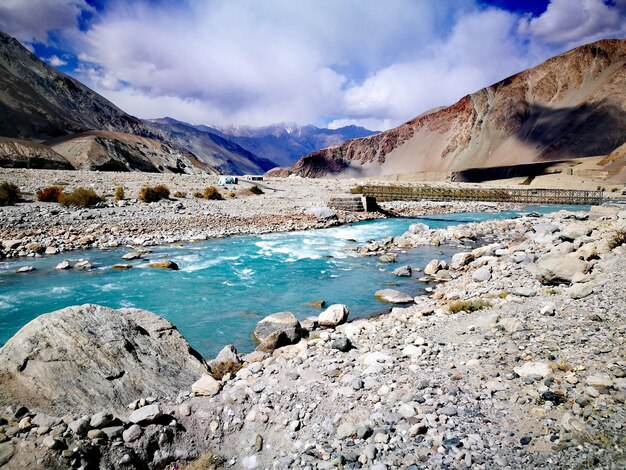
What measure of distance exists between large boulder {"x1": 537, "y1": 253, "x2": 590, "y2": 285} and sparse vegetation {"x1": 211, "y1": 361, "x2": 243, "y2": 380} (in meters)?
7.33

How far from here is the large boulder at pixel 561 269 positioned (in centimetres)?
870

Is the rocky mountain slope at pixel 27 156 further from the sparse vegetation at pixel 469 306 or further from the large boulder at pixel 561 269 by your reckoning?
the large boulder at pixel 561 269

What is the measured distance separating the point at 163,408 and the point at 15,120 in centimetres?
8820

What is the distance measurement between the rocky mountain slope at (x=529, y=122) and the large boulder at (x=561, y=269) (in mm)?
126421

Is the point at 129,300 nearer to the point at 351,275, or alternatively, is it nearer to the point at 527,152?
the point at 351,275

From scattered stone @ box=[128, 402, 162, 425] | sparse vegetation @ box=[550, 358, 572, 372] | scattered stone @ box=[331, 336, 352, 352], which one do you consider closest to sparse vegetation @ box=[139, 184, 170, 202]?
scattered stone @ box=[331, 336, 352, 352]

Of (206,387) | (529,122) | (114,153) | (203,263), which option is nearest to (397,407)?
(206,387)

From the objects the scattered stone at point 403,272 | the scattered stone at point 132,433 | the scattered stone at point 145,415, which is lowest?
the scattered stone at point 403,272

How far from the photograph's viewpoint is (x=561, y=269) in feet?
29.2

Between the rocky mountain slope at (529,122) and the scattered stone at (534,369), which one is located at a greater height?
the rocky mountain slope at (529,122)

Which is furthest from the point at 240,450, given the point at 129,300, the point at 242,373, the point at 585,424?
the point at 129,300

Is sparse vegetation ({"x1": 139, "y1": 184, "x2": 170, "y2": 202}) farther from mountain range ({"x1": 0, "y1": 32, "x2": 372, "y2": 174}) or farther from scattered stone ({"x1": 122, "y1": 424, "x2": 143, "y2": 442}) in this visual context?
mountain range ({"x1": 0, "y1": 32, "x2": 372, "y2": 174})

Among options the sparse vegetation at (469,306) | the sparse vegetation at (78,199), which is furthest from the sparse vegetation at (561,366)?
the sparse vegetation at (78,199)

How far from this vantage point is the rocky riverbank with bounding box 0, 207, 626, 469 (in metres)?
3.57
